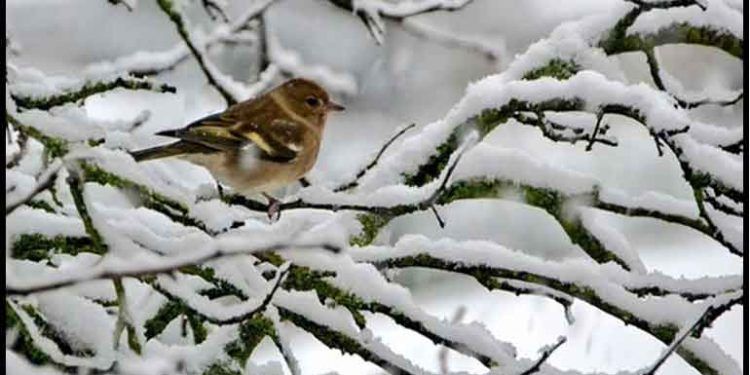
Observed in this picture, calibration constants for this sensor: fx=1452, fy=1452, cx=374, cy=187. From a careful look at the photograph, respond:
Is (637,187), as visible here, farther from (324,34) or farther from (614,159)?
(324,34)

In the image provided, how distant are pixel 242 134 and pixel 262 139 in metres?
0.13

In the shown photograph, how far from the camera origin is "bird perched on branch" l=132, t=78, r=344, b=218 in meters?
3.81

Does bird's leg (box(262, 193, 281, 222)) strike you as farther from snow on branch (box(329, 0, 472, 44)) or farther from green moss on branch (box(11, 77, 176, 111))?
snow on branch (box(329, 0, 472, 44))

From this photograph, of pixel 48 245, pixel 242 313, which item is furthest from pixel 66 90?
pixel 242 313

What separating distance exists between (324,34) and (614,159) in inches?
92.5

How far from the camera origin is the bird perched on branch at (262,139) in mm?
3807

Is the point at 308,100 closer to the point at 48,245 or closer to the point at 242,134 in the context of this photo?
the point at 242,134

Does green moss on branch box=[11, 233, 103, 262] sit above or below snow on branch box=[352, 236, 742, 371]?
below

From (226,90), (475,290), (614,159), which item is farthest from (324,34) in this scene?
(226,90)

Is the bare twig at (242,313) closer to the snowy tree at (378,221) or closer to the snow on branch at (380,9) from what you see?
the snowy tree at (378,221)

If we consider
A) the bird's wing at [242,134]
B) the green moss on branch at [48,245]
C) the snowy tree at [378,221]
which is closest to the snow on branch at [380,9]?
the snowy tree at [378,221]

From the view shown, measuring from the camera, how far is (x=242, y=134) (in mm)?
4039

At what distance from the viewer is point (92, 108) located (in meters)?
7.82

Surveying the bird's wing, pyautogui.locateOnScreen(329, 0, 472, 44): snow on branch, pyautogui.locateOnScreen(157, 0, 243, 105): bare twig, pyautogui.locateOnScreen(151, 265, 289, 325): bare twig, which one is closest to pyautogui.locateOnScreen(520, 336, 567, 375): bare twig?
pyautogui.locateOnScreen(151, 265, 289, 325): bare twig
